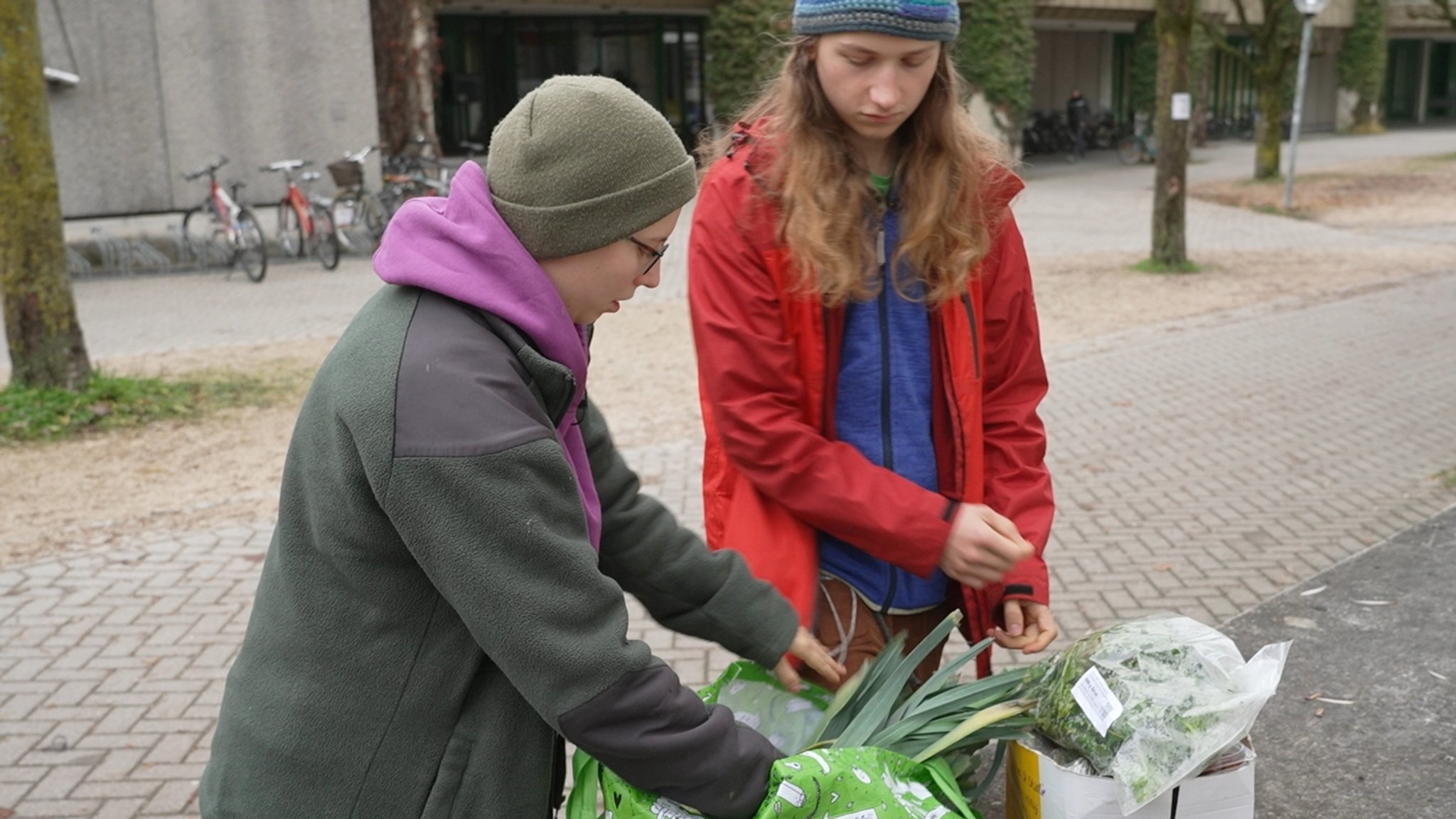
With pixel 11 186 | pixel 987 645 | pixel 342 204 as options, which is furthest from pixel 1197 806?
pixel 342 204

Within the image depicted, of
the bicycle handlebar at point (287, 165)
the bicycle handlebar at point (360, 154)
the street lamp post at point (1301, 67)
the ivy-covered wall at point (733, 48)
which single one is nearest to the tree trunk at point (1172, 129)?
the street lamp post at point (1301, 67)

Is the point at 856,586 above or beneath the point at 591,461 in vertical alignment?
beneath

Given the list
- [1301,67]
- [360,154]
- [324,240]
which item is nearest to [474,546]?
[324,240]

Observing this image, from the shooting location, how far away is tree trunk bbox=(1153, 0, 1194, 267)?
13.0 meters

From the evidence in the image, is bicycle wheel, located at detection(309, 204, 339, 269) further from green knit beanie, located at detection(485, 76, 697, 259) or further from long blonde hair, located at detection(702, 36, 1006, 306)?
green knit beanie, located at detection(485, 76, 697, 259)

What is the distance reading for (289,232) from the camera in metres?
15.4

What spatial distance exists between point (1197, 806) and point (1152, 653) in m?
0.22

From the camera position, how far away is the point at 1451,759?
3.22m

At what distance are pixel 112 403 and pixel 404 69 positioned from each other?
11.1 metres

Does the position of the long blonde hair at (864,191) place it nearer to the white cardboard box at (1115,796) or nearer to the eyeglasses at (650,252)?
the eyeglasses at (650,252)

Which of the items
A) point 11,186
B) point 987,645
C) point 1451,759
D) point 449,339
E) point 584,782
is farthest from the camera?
point 11,186

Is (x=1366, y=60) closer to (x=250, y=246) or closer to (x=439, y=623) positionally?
(x=250, y=246)

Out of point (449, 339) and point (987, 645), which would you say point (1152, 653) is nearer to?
point (987, 645)

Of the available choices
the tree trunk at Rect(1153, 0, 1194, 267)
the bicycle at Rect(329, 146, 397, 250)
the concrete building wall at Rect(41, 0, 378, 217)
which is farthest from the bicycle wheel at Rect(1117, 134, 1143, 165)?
the bicycle at Rect(329, 146, 397, 250)
